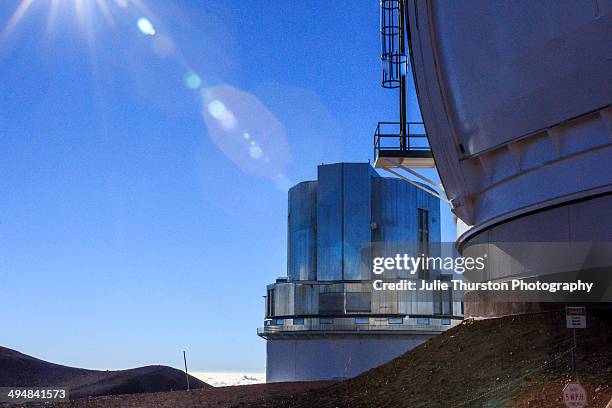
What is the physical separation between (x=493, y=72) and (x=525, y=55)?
109 cm

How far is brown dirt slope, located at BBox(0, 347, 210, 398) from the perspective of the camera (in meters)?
40.1

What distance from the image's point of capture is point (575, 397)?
10422mm

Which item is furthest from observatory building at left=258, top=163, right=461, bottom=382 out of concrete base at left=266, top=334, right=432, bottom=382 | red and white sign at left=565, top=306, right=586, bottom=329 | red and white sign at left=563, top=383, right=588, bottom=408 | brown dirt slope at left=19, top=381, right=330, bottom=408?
red and white sign at left=563, top=383, right=588, bottom=408

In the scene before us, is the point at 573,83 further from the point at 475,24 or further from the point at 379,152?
the point at 379,152

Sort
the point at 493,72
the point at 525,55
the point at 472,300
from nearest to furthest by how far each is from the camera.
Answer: the point at 525,55 < the point at 493,72 < the point at 472,300

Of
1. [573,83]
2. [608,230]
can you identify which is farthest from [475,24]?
[608,230]

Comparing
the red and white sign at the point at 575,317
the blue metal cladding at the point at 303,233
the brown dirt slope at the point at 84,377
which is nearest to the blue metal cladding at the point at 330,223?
the blue metal cladding at the point at 303,233

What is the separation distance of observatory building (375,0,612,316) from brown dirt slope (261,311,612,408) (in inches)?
40.5

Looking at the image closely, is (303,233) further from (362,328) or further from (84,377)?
(84,377)

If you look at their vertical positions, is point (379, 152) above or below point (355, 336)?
above

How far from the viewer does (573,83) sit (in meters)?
14.3

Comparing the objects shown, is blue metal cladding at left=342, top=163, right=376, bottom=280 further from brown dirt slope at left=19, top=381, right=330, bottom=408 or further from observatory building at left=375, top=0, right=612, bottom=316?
observatory building at left=375, top=0, right=612, bottom=316

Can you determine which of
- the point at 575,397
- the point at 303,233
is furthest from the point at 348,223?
the point at 575,397

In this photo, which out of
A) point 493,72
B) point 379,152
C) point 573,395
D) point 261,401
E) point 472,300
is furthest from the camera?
point 379,152
